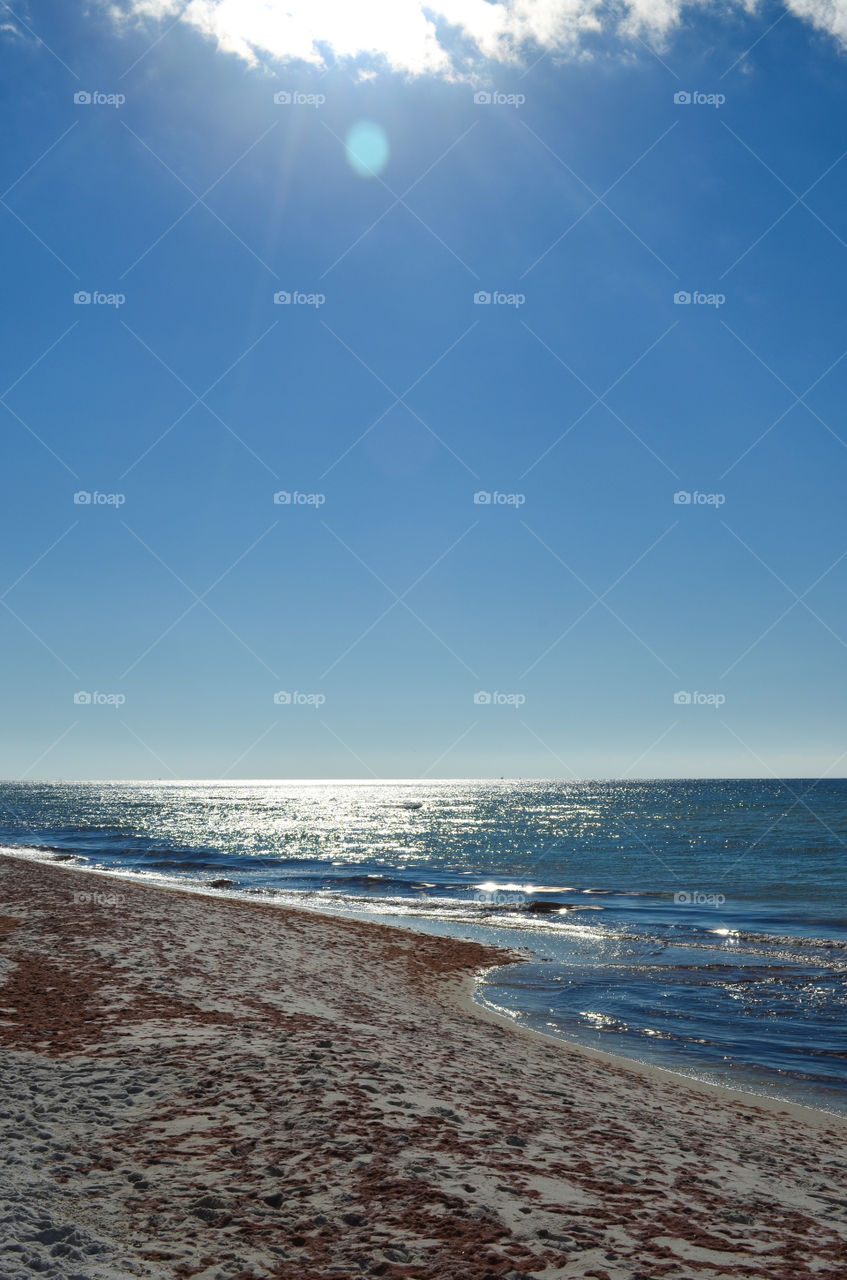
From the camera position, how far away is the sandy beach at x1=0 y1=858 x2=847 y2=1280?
5.56m

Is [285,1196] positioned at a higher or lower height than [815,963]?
higher

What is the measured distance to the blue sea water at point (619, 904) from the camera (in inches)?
621

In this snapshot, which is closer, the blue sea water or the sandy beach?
the sandy beach

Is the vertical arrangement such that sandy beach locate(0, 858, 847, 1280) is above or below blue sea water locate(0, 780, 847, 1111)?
above

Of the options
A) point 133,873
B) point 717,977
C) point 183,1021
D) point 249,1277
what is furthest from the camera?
point 133,873

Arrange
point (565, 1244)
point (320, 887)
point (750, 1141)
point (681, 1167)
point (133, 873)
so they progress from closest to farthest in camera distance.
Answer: point (565, 1244), point (681, 1167), point (750, 1141), point (320, 887), point (133, 873)

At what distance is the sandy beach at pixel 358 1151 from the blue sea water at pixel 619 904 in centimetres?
332

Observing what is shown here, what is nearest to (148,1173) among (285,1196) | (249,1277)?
(285,1196)

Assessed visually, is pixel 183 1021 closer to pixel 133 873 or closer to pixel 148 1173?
pixel 148 1173

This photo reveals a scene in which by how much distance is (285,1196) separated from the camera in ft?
20.6

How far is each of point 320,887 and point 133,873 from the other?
12.5 metres

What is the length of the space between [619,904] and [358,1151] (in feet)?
110

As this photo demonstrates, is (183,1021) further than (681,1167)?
Yes

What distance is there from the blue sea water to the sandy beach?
131 inches
